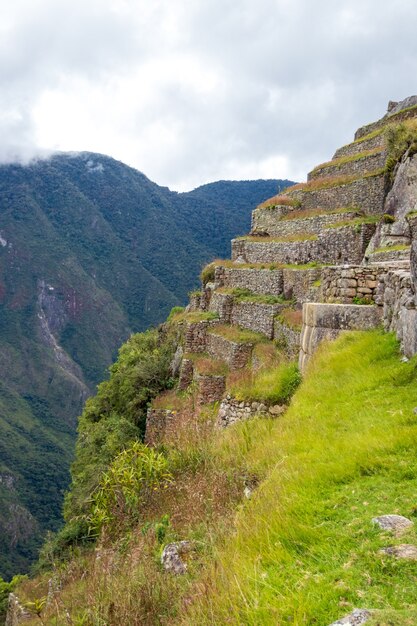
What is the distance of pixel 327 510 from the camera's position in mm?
3471

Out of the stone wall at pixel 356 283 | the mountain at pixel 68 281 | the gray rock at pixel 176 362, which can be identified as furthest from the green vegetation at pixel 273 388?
the mountain at pixel 68 281

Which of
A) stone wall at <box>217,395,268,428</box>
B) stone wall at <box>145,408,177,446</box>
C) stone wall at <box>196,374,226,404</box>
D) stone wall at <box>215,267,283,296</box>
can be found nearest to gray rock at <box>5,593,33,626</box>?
stone wall at <box>145,408,177,446</box>

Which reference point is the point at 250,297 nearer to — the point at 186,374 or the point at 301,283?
the point at 301,283

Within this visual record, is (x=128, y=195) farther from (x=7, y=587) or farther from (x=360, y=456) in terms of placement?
(x=360, y=456)

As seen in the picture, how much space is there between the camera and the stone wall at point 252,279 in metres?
16.2

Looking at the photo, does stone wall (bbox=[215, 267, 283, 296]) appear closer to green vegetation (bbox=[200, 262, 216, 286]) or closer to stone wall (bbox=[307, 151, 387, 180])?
green vegetation (bbox=[200, 262, 216, 286])

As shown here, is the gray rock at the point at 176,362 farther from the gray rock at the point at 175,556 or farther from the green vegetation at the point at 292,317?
the gray rock at the point at 175,556

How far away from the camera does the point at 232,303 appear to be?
57.3 ft

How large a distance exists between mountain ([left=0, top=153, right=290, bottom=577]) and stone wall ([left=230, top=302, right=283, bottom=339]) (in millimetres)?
24517

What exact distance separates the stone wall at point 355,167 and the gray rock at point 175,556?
49.3 ft

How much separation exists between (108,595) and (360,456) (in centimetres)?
206

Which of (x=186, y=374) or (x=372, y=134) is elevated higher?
(x=372, y=134)

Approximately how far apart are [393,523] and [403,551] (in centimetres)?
27

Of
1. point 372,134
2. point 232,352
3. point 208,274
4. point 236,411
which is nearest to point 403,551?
point 236,411
